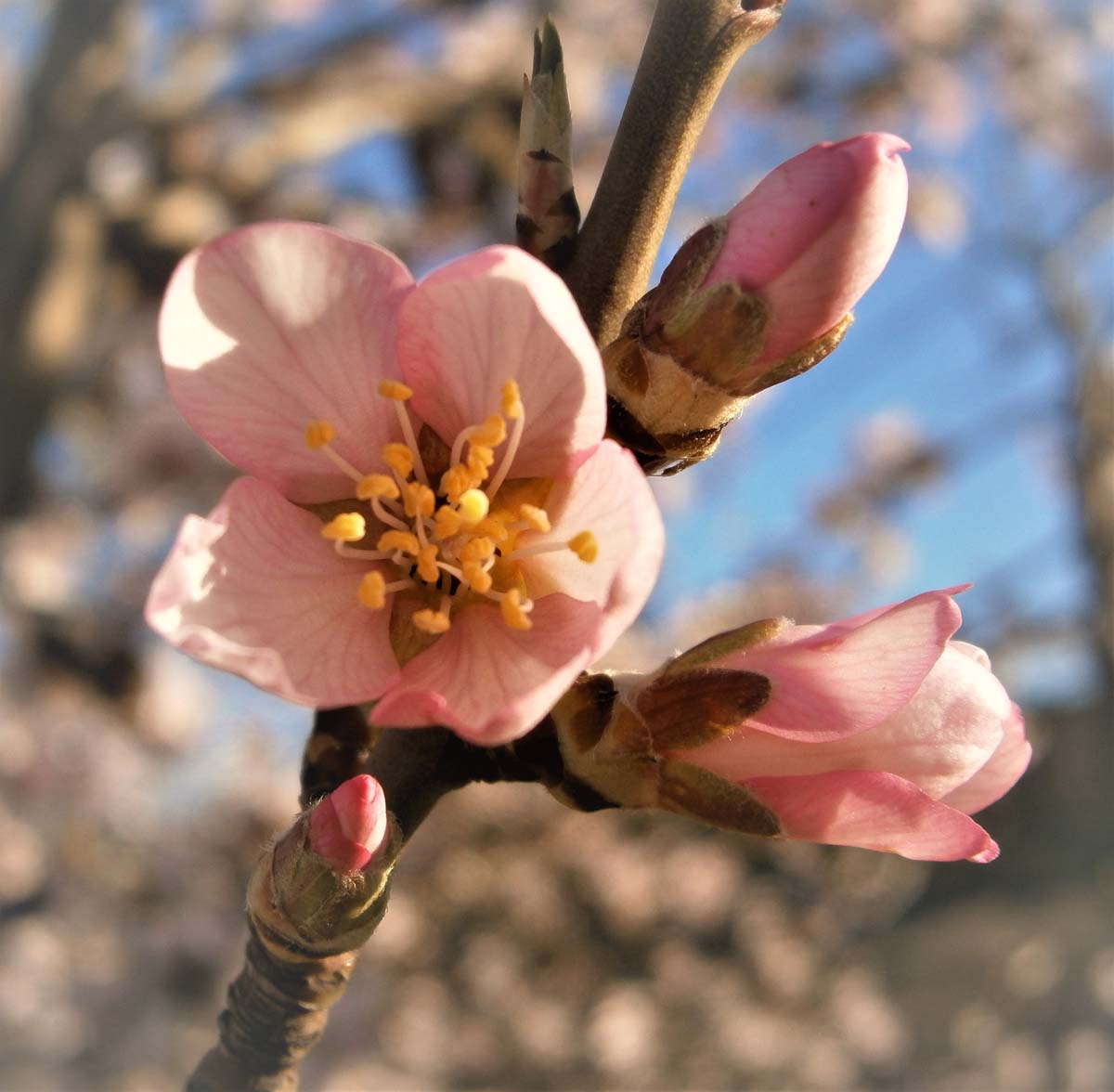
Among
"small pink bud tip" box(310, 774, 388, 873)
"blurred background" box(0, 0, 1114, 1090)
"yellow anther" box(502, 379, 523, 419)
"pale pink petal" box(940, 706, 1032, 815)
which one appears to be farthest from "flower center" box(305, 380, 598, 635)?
"blurred background" box(0, 0, 1114, 1090)

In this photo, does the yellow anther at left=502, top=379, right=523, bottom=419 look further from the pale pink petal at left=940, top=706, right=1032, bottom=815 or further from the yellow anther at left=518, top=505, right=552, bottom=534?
the pale pink petal at left=940, top=706, right=1032, bottom=815

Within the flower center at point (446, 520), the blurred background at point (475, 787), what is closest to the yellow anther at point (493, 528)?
the flower center at point (446, 520)

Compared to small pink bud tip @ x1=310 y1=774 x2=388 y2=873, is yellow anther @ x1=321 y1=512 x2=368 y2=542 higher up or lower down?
higher up

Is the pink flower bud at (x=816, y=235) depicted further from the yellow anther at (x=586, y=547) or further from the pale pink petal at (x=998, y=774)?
the pale pink petal at (x=998, y=774)

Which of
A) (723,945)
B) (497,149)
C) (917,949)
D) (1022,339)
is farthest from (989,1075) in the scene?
(497,149)

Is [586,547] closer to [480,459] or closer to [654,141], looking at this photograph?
[480,459]

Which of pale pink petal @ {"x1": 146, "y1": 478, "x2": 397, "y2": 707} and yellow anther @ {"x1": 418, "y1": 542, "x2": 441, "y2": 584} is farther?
yellow anther @ {"x1": 418, "y1": 542, "x2": 441, "y2": 584}
